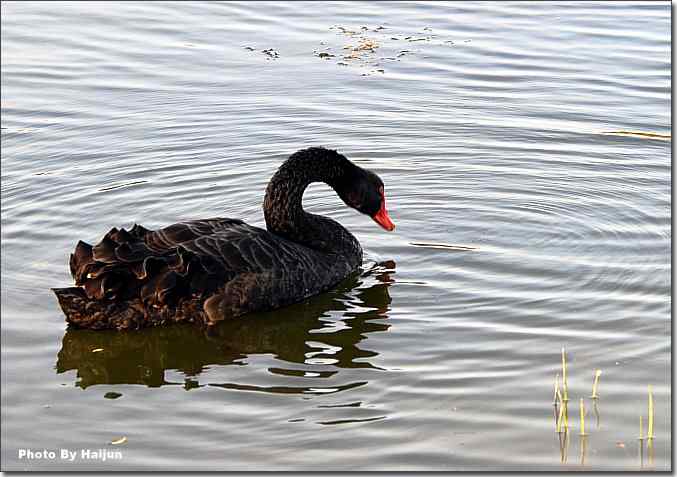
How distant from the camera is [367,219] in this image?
9.74 meters

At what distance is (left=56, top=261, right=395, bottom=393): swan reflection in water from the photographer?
698 centimetres

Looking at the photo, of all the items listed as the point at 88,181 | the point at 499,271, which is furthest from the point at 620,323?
the point at 88,181

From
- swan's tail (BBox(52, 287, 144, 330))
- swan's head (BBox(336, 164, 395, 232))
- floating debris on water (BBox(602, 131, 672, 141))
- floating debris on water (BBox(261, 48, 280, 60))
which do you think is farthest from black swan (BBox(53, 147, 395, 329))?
floating debris on water (BBox(261, 48, 280, 60))

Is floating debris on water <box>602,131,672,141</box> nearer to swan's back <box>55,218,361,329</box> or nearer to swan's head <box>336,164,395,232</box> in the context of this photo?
swan's head <box>336,164,395,232</box>

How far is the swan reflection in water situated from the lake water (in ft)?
0.07

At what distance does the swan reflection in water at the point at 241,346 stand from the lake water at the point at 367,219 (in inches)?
0.9

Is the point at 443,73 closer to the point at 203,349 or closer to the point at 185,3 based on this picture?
the point at 185,3

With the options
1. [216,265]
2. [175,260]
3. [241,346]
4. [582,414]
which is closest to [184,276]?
[175,260]

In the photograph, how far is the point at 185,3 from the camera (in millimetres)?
16328

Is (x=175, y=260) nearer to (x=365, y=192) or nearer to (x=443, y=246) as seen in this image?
(x=365, y=192)

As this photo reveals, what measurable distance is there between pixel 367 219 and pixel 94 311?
9.82 ft

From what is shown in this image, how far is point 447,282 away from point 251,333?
1.43 meters

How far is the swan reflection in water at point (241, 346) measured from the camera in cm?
698

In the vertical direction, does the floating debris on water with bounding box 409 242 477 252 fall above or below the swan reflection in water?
above
